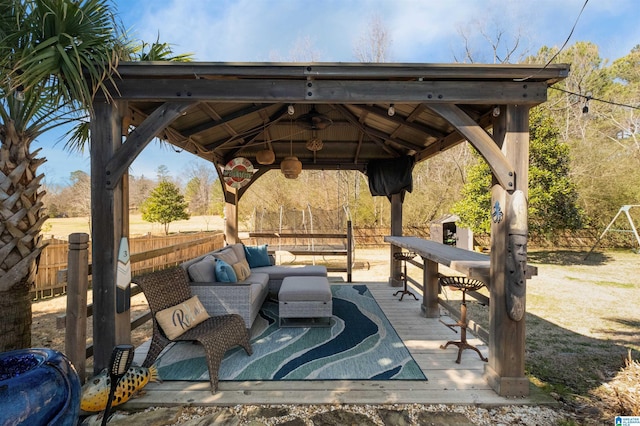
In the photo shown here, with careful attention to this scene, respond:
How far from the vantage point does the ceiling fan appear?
14.9 feet

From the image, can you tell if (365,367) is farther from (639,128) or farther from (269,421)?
(639,128)

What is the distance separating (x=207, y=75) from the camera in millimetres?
2641

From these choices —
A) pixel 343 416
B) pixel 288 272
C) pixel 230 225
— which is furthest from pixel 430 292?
pixel 230 225

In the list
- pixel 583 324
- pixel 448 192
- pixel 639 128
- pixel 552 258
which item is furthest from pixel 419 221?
pixel 639 128

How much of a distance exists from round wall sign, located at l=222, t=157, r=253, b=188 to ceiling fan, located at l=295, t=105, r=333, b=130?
170 centimetres

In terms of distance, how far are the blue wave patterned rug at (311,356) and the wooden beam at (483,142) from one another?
188 centimetres

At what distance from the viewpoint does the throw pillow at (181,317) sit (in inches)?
111

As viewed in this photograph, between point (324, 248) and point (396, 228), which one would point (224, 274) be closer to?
point (396, 228)

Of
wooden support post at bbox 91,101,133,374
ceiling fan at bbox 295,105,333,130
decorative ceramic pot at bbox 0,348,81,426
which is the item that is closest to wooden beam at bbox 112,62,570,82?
wooden support post at bbox 91,101,133,374

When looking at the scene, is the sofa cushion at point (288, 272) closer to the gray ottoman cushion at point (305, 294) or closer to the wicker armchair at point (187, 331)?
the gray ottoman cushion at point (305, 294)

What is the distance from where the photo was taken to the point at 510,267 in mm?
2568

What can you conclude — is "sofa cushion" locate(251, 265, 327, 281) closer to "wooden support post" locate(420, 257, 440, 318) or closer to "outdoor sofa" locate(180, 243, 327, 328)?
"outdoor sofa" locate(180, 243, 327, 328)

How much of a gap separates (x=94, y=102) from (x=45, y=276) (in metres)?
5.46

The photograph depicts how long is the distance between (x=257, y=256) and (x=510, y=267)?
4217 millimetres
